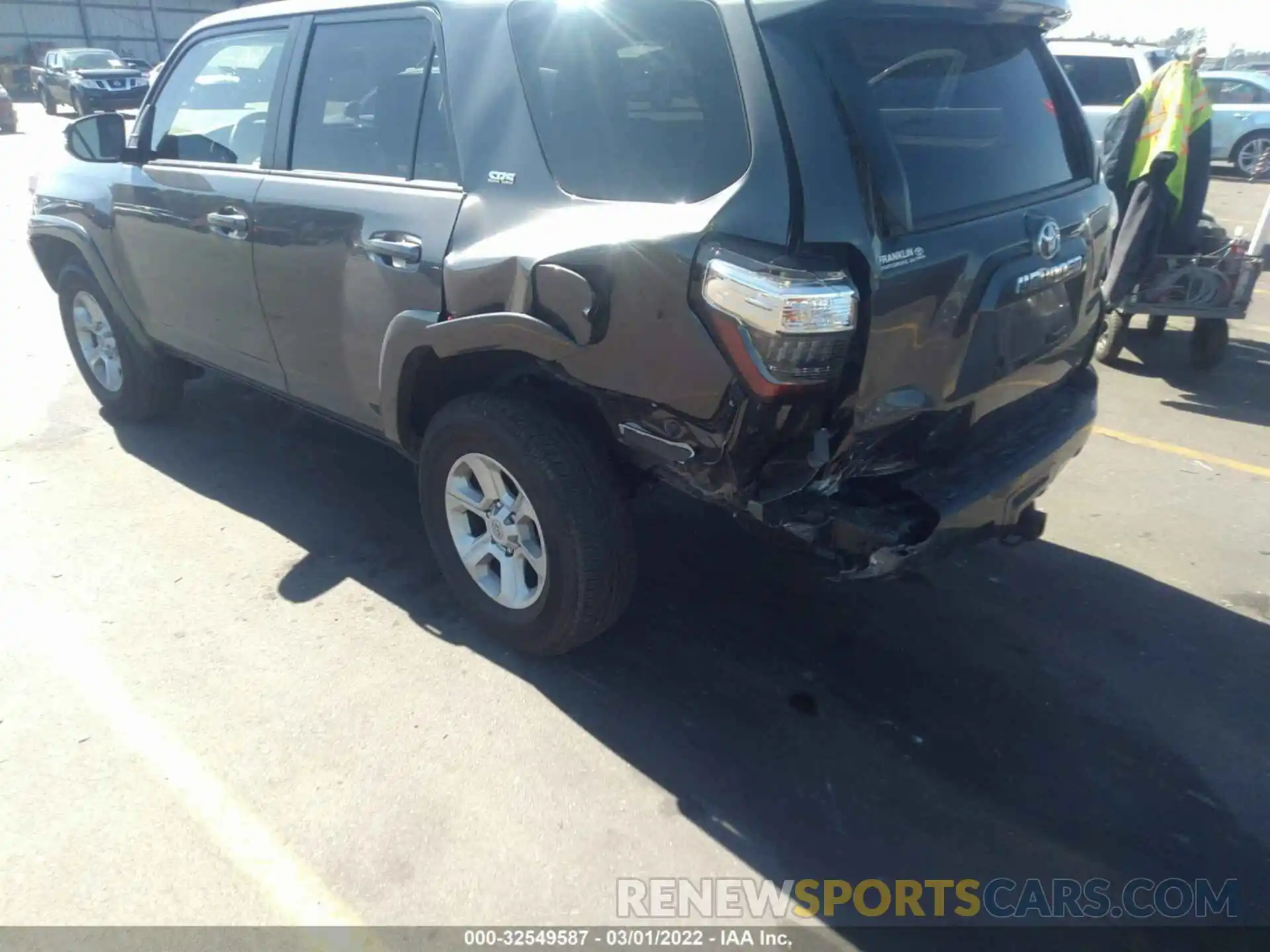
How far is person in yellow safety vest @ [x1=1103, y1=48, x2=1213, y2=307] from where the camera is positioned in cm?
586

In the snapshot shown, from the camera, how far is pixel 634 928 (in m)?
2.29

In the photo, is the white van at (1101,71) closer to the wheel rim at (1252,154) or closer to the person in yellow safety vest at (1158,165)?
the person in yellow safety vest at (1158,165)

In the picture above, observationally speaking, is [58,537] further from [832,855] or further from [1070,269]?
[1070,269]

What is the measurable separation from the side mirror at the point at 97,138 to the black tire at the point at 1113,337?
233 inches

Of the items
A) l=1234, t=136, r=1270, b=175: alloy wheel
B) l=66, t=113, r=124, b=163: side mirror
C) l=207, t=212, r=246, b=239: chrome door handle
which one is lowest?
l=1234, t=136, r=1270, b=175: alloy wheel

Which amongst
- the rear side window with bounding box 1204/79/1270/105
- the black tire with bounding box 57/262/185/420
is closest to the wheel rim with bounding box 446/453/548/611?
the black tire with bounding box 57/262/185/420

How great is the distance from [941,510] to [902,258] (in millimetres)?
684

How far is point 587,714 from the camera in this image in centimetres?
297

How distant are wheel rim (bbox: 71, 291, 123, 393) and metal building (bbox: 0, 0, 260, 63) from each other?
3855cm

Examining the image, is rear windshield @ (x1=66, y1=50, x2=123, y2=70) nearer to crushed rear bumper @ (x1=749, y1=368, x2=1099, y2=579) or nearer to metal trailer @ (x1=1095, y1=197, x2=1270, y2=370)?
metal trailer @ (x1=1095, y1=197, x2=1270, y2=370)

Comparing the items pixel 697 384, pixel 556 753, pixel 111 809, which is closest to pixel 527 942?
pixel 556 753

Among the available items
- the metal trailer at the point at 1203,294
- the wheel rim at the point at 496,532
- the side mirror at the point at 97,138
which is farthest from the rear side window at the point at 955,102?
the side mirror at the point at 97,138

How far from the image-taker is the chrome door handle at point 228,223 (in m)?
3.72

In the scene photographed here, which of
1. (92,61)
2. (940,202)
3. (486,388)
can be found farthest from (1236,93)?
(92,61)
